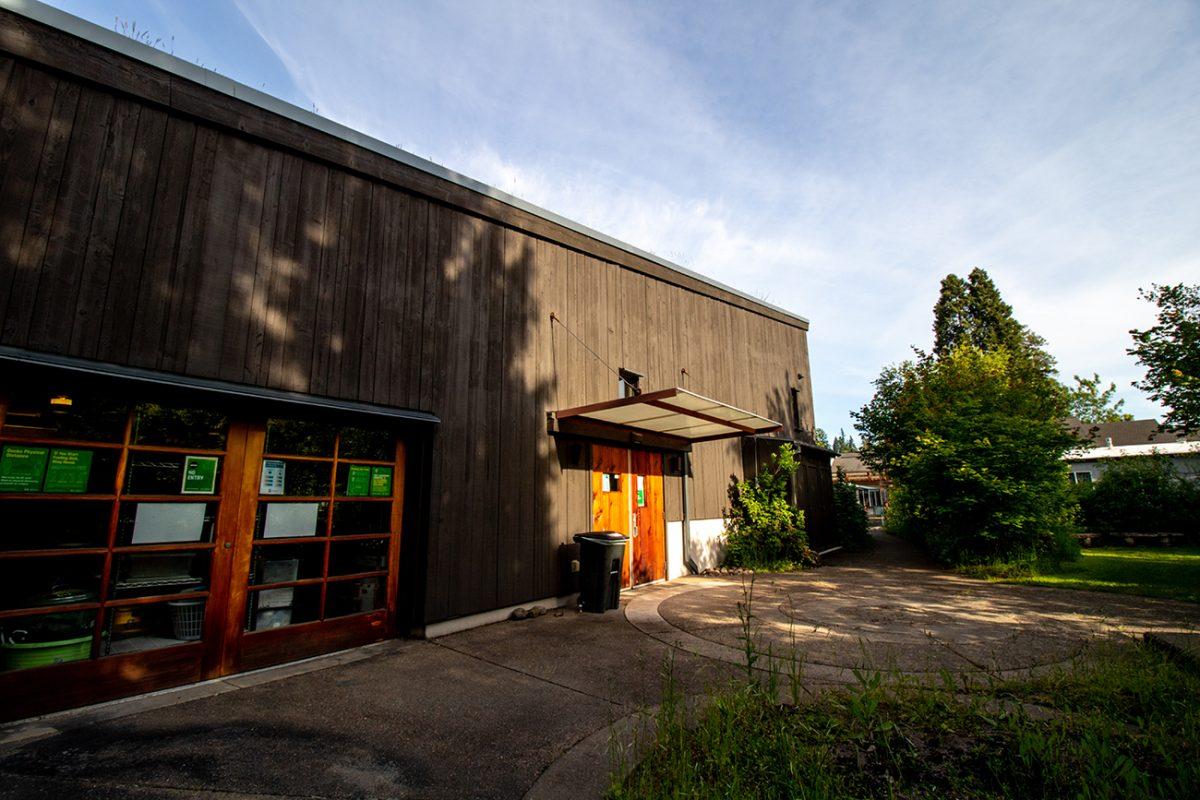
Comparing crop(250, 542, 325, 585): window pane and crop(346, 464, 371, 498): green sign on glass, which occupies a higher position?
crop(346, 464, 371, 498): green sign on glass

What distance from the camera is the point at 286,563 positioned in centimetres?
457

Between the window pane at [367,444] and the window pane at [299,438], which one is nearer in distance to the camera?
the window pane at [299,438]

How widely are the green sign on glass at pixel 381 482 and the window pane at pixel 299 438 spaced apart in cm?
52

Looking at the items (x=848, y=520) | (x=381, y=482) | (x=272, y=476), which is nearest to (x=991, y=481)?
(x=848, y=520)

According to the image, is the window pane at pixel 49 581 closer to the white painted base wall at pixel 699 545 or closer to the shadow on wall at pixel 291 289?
the shadow on wall at pixel 291 289

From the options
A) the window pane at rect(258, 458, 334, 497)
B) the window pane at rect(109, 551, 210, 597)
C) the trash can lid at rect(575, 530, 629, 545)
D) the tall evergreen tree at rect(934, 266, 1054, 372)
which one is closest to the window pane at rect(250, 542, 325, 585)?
the window pane at rect(109, 551, 210, 597)

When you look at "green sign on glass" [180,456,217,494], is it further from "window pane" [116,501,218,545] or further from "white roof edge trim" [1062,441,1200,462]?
"white roof edge trim" [1062,441,1200,462]

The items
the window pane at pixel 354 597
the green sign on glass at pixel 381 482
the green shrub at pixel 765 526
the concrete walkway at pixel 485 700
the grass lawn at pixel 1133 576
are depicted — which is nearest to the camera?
the concrete walkway at pixel 485 700

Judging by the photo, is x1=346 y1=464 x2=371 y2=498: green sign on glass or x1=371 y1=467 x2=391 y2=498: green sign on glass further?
x1=371 y1=467 x2=391 y2=498: green sign on glass

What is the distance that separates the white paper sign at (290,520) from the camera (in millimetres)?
4500

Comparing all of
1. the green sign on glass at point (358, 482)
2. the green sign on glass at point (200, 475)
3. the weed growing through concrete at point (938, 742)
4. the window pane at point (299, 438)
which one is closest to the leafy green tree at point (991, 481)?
the weed growing through concrete at point (938, 742)

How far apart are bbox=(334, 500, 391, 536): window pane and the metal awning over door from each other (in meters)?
2.53

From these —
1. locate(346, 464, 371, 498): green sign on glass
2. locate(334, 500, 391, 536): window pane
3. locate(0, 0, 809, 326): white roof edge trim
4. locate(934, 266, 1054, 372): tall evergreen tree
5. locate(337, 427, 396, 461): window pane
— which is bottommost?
locate(334, 500, 391, 536): window pane

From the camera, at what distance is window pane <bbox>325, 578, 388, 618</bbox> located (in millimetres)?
4832
